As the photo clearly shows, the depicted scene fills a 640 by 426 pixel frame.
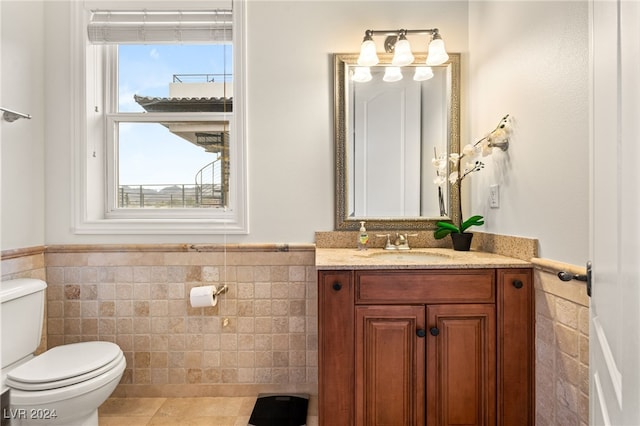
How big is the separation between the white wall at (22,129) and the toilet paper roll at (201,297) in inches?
37.2

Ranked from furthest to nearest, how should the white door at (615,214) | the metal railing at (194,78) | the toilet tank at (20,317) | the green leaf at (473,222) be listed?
the metal railing at (194,78), the green leaf at (473,222), the toilet tank at (20,317), the white door at (615,214)

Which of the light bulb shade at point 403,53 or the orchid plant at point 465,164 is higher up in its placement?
the light bulb shade at point 403,53

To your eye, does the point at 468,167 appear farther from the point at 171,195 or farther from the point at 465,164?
the point at 171,195

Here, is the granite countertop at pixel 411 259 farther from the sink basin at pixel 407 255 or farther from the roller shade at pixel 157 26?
the roller shade at pixel 157 26

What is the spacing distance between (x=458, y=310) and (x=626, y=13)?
1155 millimetres

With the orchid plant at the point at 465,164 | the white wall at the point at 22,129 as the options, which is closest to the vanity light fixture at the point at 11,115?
the white wall at the point at 22,129

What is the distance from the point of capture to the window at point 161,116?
2.02 m

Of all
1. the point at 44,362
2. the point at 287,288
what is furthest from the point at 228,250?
the point at 44,362

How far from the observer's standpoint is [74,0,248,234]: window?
2023mm

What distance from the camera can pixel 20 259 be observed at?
1.81m

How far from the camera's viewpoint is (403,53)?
6.03 ft

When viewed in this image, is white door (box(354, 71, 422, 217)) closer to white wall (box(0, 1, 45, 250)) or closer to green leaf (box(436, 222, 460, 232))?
green leaf (box(436, 222, 460, 232))

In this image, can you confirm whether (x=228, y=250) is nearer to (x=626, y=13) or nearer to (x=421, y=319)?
(x=421, y=319)

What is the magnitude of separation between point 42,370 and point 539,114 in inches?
91.2
